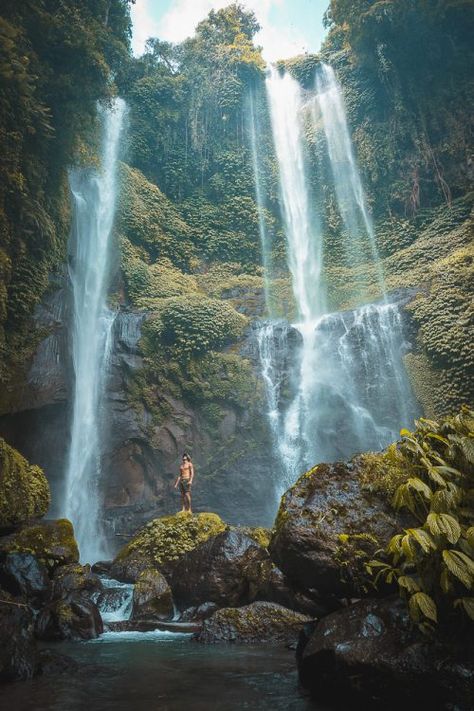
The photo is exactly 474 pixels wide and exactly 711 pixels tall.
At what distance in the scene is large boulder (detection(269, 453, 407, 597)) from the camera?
13.7 ft

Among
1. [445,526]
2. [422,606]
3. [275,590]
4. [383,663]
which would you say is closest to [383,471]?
[445,526]

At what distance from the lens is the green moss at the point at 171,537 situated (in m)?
8.80

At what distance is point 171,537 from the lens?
361 inches

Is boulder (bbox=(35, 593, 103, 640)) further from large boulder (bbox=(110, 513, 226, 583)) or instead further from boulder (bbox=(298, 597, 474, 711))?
boulder (bbox=(298, 597, 474, 711))

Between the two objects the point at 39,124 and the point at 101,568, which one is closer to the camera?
the point at 101,568

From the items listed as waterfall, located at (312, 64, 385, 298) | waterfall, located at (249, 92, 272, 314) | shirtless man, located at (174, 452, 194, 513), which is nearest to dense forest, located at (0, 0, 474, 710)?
waterfall, located at (249, 92, 272, 314)

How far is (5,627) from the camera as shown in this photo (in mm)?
4309

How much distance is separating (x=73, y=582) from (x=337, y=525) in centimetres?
527

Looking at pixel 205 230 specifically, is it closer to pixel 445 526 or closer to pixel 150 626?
pixel 150 626

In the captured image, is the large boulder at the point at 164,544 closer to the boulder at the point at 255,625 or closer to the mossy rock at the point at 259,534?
the mossy rock at the point at 259,534

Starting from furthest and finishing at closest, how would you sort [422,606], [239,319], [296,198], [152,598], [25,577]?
[296,198]
[239,319]
[152,598]
[25,577]
[422,606]

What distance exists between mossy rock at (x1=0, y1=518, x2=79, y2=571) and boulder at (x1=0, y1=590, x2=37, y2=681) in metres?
3.53

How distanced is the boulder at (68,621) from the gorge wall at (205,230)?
21.6ft

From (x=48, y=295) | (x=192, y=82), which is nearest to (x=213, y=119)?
(x=192, y=82)
